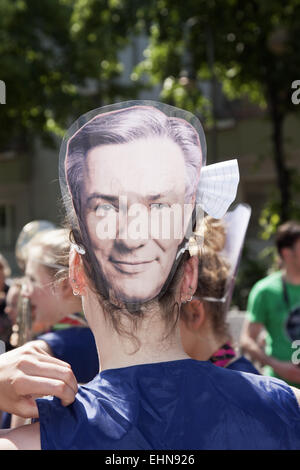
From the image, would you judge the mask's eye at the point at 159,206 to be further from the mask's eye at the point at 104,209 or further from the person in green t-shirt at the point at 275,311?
the person in green t-shirt at the point at 275,311

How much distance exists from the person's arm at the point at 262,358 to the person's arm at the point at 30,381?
100 inches

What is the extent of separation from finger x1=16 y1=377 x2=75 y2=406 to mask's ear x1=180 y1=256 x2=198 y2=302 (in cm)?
33

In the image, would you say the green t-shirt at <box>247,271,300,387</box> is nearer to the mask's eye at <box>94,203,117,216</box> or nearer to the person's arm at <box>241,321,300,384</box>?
the person's arm at <box>241,321,300,384</box>

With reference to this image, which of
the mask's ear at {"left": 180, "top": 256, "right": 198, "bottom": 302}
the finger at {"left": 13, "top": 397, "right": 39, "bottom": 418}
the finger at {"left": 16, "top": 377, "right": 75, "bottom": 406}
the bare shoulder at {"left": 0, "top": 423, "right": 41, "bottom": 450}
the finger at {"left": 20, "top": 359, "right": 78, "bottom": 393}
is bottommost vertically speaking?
the bare shoulder at {"left": 0, "top": 423, "right": 41, "bottom": 450}

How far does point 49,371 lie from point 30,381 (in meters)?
0.03

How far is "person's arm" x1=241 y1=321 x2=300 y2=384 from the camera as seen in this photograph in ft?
11.3

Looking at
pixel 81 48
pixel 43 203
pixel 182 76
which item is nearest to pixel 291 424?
pixel 182 76

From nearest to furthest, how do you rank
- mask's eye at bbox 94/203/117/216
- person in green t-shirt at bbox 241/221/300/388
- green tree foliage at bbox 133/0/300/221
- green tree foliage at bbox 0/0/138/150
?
mask's eye at bbox 94/203/117/216 → person in green t-shirt at bbox 241/221/300/388 → green tree foliage at bbox 133/0/300/221 → green tree foliage at bbox 0/0/138/150

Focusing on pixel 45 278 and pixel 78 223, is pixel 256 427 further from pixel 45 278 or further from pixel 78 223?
pixel 45 278

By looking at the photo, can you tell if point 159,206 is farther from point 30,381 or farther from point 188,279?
point 30,381

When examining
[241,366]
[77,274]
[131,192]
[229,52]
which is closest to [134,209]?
[131,192]

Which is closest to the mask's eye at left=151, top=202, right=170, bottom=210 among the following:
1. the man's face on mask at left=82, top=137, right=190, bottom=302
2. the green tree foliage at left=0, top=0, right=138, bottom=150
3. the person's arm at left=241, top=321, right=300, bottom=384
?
the man's face on mask at left=82, top=137, right=190, bottom=302

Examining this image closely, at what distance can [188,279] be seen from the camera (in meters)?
1.30

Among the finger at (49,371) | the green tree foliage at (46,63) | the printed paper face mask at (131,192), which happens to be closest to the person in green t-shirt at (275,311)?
the printed paper face mask at (131,192)
